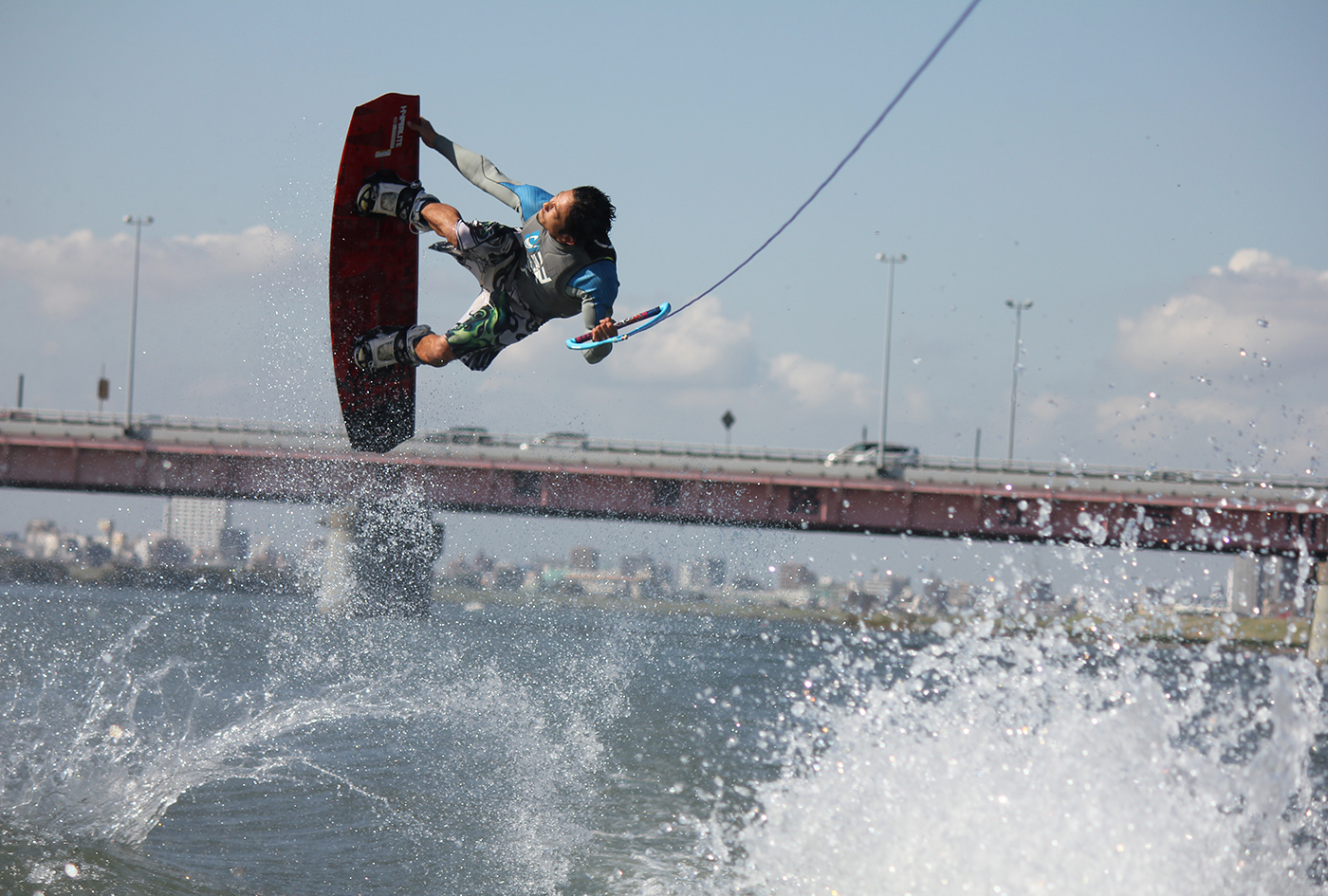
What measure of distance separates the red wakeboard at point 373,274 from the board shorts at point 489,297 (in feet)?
4.66

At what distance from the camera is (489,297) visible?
25.4ft

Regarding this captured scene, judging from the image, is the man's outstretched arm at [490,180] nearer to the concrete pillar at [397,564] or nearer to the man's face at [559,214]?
the man's face at [559,214]

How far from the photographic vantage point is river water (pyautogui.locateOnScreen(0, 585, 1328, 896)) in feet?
20.4

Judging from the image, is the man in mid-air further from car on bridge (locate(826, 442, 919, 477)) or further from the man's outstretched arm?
car on bridge (locate(826, 442, 919, 477))

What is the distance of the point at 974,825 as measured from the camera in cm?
630

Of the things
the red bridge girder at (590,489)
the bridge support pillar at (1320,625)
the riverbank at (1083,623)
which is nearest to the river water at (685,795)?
the riverbank at (1083,623)

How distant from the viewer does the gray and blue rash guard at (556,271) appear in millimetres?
7359

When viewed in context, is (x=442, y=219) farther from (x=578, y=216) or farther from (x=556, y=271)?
(x=578, y=216)

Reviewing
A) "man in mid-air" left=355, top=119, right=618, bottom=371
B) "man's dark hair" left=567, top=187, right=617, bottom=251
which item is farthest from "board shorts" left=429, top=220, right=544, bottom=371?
"man's dark hair" left=567, top=187, right=617, bottom=251

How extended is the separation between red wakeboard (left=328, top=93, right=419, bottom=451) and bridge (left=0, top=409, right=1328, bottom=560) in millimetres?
24766

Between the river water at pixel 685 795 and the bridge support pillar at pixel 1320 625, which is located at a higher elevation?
the river water at pixel 685 795

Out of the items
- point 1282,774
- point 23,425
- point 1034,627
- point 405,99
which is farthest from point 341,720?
point 23,425

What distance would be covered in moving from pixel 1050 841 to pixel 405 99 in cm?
696

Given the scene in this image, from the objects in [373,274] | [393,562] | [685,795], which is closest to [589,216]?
[373,274]
